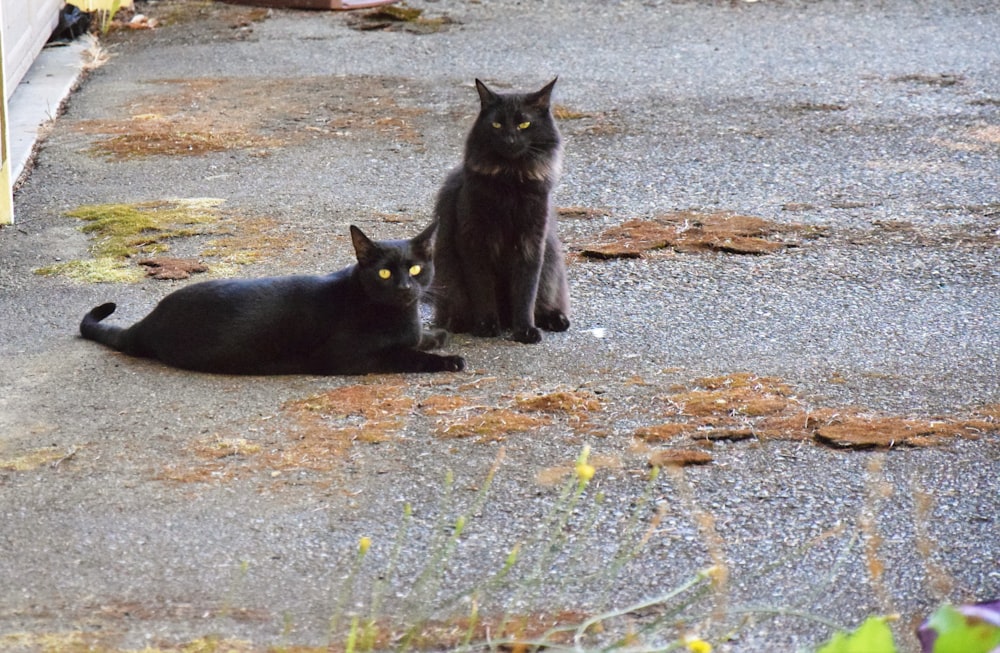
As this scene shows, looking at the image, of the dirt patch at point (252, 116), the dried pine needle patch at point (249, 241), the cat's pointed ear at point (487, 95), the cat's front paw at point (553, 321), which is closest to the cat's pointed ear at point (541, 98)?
the cat's pointed ear at point (487, 95)

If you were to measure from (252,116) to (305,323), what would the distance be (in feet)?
12.2

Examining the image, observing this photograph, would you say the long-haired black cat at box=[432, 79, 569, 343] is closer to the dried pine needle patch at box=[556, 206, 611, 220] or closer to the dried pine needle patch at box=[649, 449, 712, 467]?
the dried pine needle patch at box=[649, 449, 712, 467]

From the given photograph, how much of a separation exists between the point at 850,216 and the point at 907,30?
4439 mm

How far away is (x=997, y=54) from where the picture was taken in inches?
354

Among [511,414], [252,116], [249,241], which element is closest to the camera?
[511,414]

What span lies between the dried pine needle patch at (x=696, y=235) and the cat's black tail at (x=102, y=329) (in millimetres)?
2017

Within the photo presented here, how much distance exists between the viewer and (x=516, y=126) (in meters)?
4.61

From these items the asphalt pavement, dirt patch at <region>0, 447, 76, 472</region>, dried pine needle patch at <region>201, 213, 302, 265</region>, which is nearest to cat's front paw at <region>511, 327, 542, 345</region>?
the asphalt pavement

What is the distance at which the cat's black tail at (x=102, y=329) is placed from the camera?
14.3ft

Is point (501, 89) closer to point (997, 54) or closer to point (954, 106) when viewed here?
point (954, 106)

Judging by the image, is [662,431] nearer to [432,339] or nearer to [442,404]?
[442,404]

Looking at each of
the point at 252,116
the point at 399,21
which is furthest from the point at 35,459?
the point at 399,21

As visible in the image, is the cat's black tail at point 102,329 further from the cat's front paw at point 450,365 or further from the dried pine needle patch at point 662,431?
the dried pine needle patch at point 662,431

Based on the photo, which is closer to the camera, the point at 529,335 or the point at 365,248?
the point at 365,248
